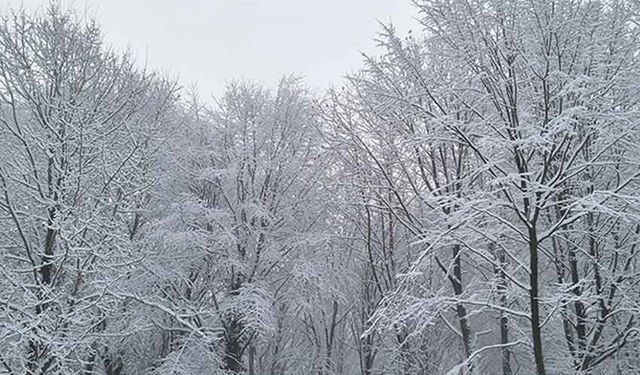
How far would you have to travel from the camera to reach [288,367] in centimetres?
1745

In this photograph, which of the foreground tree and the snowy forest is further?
the foreground tree

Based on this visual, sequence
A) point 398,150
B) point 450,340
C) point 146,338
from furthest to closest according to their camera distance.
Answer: point 450,340 → point 146,338 → point 398,150

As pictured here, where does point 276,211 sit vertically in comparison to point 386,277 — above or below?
above

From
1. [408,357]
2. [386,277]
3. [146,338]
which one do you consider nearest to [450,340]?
[408,357]

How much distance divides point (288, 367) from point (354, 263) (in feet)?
14.6

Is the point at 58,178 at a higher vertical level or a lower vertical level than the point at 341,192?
higher

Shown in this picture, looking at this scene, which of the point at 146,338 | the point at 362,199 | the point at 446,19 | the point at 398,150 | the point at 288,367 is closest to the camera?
the point at 446,19

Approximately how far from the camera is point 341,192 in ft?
43.7

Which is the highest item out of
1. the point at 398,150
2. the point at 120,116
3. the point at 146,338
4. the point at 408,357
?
the point at 120,116

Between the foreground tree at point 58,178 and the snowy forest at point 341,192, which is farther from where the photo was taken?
the foreground tree at point 58,178

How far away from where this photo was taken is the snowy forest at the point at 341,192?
21.0ft

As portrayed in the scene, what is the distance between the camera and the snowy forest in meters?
6.39

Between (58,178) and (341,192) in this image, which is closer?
(58,178)

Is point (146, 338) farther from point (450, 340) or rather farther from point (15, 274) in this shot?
point (450, 340)
